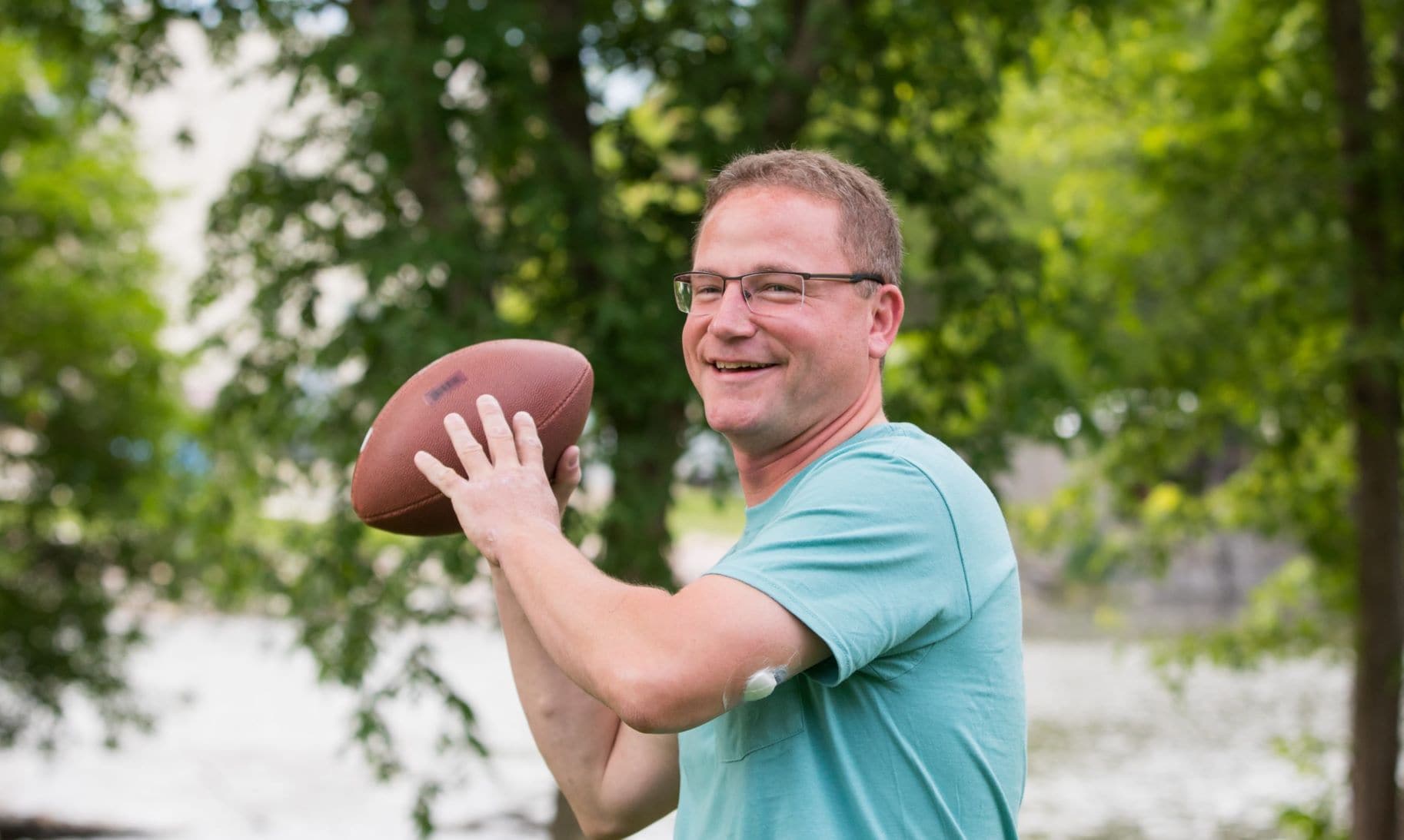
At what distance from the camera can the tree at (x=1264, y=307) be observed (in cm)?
773

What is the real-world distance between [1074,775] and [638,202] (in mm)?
9312

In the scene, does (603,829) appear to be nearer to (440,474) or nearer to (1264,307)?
(440,474)

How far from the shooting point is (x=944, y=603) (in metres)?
1.79

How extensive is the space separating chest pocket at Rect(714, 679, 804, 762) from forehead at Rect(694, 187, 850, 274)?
21.7 inches

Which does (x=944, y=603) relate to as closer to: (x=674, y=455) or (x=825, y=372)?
(x=825, y=372)

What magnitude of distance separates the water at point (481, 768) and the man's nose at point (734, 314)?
7.84 meters

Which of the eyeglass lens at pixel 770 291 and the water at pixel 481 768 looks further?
the water at pixel 481 768

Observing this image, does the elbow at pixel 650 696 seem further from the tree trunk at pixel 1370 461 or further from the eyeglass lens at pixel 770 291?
the tree trunk at pixel 1370 461

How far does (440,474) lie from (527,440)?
129 mm

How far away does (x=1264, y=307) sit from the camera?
8.32 metres

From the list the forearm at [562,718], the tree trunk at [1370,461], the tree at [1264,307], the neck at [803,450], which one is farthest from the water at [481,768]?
the neck at [803,450]

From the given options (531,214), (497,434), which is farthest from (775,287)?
(531,214)

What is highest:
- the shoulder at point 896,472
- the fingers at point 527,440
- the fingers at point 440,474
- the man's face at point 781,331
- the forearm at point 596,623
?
the man's face at point 781,331

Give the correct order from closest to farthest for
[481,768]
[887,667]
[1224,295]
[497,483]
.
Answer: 1. [887,667]
2. [497,483]
3. [1224,295]
4. [481,768]
